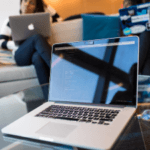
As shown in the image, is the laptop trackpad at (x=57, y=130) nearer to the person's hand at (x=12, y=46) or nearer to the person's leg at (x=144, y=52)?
the person's leg at (x=144, y=52)

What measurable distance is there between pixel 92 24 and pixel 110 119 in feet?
6.09

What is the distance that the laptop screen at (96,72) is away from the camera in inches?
22.7

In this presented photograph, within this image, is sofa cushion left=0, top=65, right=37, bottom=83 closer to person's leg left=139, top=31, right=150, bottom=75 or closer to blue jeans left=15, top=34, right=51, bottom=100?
blue jeans left=15, top=34, right=51, bottom=100

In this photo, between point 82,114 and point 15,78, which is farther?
point 15,78

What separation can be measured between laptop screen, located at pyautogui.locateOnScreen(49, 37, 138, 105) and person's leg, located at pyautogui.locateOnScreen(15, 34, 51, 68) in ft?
3.59

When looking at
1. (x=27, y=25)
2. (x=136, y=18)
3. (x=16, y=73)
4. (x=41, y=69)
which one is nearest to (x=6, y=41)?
(x=27, y=25)

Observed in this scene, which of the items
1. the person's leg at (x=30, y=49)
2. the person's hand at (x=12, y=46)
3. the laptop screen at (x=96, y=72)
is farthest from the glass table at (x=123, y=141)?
the person's hand at (x=12, y=46)

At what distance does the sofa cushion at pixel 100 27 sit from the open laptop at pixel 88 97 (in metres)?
1.49

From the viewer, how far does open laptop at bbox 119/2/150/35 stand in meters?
1.54

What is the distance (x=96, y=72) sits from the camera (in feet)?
2.06

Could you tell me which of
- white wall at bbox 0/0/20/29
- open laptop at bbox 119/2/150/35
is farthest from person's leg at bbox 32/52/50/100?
white wall at bbox 0/0/20/29

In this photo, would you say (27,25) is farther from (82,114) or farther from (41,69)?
(82,114)

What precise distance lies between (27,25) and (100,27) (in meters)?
0.87

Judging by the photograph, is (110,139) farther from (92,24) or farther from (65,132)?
(92,24)
